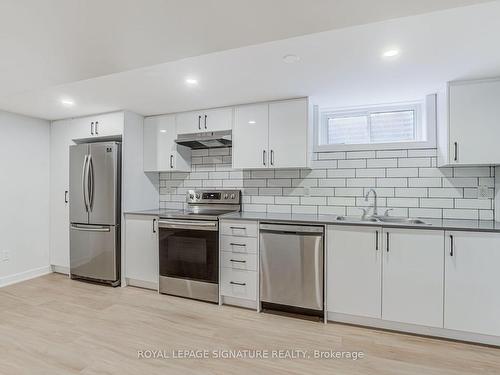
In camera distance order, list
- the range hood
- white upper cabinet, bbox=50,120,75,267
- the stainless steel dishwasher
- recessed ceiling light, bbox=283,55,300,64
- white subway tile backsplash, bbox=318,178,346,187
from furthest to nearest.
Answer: white upper cabinet, bbox=50,120,75,267 < the range hood < white subway tile backsplash, bbox=318,178,346,187 < the stainless steel dishwasher < recessed ceiling light, bbox=283,55,300,64

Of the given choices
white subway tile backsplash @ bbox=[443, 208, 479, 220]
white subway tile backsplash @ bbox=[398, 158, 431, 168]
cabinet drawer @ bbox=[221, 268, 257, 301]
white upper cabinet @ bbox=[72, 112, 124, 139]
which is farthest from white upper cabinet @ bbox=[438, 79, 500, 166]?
white upper cabinet @ bbox=[72, 112, 124, 139]

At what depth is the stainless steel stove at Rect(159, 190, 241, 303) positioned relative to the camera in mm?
2953

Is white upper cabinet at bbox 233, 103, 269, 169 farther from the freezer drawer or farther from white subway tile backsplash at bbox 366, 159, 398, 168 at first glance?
the freezer drawer

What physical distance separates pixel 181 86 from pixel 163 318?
87.7 inches

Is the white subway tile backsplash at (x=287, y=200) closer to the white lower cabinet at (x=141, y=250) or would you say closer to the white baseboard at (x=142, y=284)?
the white lower cabinet at (x=141, y=250)

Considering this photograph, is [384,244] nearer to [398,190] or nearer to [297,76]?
[398,190]

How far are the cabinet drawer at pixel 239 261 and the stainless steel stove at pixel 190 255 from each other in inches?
3.4

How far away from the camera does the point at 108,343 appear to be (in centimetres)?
219

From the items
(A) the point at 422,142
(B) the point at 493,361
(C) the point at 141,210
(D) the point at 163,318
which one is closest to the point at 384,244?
(B) the point at 493,361

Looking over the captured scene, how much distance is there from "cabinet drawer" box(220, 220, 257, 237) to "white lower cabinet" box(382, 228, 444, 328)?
1.22 metres

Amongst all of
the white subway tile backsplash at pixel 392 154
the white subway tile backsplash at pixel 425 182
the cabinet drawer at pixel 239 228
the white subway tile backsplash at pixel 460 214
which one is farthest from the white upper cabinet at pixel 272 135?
the white subway tile backsplash at pixel 460 214

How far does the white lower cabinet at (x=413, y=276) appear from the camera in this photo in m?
2.25

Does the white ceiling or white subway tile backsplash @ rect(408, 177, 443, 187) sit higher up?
the white ceiling

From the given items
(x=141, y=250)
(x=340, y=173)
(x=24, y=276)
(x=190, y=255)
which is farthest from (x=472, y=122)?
(x=24, y=276)
